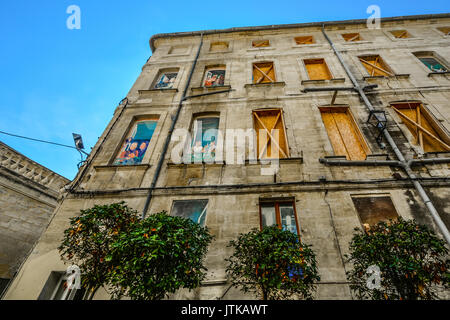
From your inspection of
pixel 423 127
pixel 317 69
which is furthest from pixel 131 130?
pixel 423 127

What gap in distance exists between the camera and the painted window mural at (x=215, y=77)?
10.3 meters

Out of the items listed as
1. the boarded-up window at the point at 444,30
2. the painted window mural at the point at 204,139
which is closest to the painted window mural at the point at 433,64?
the boarded-up window at the point at 444,30

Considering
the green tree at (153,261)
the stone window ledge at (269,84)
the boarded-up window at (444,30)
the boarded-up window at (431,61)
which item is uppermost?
the boarded-up window at (444,30)

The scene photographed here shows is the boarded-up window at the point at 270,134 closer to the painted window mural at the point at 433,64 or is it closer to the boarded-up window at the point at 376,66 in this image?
the boarded-up window at the point at 376,66

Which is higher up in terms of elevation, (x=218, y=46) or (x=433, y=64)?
(x=218, y=46)

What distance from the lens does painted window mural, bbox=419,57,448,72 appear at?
31.8 feet

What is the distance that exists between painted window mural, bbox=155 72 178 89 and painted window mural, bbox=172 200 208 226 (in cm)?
646

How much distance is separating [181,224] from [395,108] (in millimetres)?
9095

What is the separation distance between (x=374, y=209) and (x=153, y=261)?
5660 millimetres

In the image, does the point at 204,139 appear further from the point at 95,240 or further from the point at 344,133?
the point at 344,133

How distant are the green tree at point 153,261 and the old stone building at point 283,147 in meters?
1.71

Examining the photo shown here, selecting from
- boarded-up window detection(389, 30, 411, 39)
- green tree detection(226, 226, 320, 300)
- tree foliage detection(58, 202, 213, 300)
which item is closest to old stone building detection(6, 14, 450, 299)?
boarded-up window detection(389, 30, 411, 39)

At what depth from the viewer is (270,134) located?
25.8ft

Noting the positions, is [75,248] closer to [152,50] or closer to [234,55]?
[234,55]
